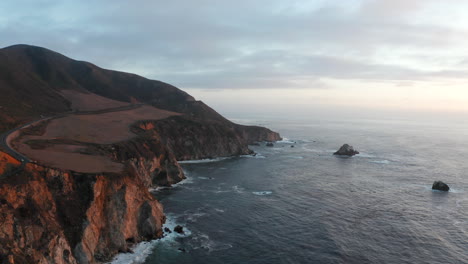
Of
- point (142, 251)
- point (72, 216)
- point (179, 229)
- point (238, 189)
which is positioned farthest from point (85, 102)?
point (142, 251)

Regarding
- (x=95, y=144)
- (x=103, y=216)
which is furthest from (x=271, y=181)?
(x=103, y=216)

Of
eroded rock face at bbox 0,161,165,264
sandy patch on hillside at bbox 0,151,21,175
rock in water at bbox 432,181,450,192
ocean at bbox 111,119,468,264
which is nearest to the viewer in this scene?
eroded rock face at bbox 0,161,165,264

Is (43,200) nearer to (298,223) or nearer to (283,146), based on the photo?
(298,223)

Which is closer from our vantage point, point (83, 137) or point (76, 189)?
point (76, 189)

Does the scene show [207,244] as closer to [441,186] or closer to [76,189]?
[76,189]

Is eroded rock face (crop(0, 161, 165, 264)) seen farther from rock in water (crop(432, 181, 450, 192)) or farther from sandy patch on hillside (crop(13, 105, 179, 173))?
rock in water (crop(432, 181, 450, 192))

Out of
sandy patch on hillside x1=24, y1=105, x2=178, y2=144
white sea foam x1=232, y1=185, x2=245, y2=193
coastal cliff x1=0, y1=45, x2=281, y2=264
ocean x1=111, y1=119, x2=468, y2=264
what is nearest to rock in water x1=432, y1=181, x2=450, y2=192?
ocean x1=111, y1=119, x2=468, y2=264
